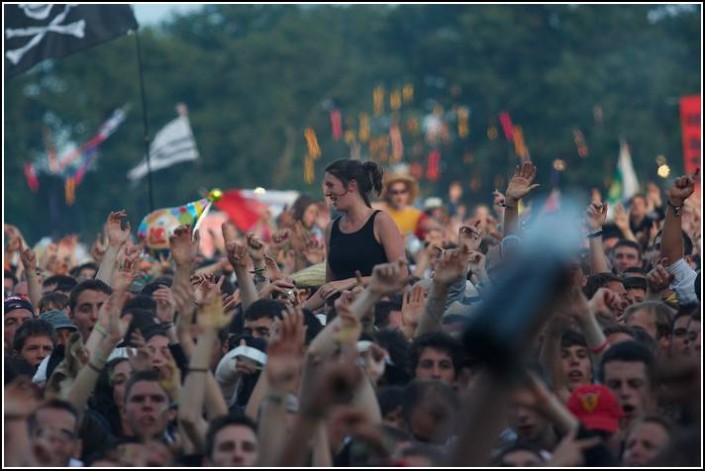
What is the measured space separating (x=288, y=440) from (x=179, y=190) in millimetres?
56155

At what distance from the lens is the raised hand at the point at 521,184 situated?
10891 millimetres

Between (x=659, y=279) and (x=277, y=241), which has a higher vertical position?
(x=277, y=241)

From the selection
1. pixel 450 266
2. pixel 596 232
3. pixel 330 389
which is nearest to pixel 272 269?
pixel 596 232

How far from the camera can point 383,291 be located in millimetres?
7973

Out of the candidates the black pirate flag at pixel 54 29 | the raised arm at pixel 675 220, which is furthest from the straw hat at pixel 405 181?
the raised arm at pixel 675 220

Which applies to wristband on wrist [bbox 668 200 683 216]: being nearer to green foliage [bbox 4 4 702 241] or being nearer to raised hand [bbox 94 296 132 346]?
raised hand [bbox 94 296 132 346]

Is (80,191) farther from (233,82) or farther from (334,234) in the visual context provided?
(334,234)

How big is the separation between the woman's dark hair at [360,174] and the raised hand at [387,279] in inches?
111

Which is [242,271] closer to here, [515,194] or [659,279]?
[515,194]

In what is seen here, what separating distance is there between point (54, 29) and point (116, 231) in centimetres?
437

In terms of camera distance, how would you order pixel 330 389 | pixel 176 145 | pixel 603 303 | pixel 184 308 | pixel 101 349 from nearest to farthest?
pixel 330 389 < pixel 184 308 < pixel 101 349 < pixel 603 303 < pixel 176 145

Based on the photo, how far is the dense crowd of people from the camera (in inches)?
240

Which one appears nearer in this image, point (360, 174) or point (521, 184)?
point (360, 174)

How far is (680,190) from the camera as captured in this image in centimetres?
1052
